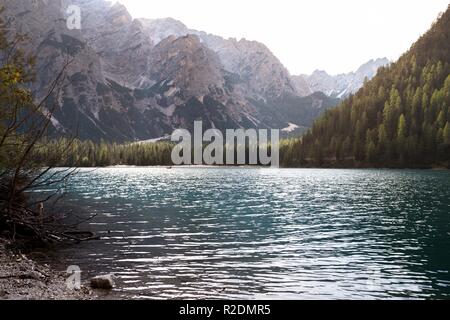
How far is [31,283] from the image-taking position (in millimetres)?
20906

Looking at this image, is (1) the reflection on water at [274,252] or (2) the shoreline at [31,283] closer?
(2) the shoreline at [31,283]

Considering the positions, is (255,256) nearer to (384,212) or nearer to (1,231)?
(1,231)

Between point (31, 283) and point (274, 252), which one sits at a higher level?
point (31, 283)

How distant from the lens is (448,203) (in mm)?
64625

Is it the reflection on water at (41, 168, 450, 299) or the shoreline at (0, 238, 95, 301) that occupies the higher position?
the shoreline at (0, 238, 95, 301)

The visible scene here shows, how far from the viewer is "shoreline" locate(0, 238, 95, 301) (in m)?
18.9

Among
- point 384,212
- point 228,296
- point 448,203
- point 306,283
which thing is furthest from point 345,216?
point 228,296

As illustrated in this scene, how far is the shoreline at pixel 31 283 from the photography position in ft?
62.1

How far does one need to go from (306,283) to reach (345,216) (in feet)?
106

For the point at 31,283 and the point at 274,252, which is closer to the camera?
the point at 31,283

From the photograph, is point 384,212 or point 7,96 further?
point 384,212

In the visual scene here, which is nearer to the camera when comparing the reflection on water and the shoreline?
the shoreline

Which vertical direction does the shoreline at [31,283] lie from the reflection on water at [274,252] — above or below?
above
